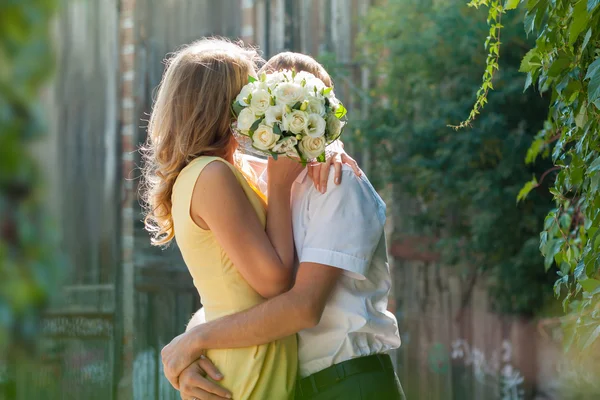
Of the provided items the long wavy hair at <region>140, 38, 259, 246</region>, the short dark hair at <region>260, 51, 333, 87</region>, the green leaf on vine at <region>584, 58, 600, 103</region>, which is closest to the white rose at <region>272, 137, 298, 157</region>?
the long wavy hair at <region>140, 38, 259, 246</region>

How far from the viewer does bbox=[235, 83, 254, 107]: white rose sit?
1948mm

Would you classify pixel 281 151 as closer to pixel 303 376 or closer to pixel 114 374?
pixel 303 376

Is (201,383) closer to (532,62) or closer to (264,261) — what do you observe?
(264,261)

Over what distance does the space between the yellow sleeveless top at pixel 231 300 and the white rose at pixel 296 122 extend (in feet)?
0.64

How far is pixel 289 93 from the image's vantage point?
6.35 ft

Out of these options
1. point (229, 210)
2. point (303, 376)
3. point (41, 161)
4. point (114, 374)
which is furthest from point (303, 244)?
point (114, 374)

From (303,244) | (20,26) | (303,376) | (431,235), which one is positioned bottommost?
(431,235)

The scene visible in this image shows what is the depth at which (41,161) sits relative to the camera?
449 mm

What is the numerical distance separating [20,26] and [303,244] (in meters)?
1.60

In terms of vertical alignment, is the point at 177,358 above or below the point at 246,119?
below

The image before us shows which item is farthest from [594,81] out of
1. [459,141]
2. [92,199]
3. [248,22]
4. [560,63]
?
[248,22]

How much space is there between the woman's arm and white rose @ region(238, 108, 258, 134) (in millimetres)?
111

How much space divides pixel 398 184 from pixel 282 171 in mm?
3322

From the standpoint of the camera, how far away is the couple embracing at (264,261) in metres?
1.94
